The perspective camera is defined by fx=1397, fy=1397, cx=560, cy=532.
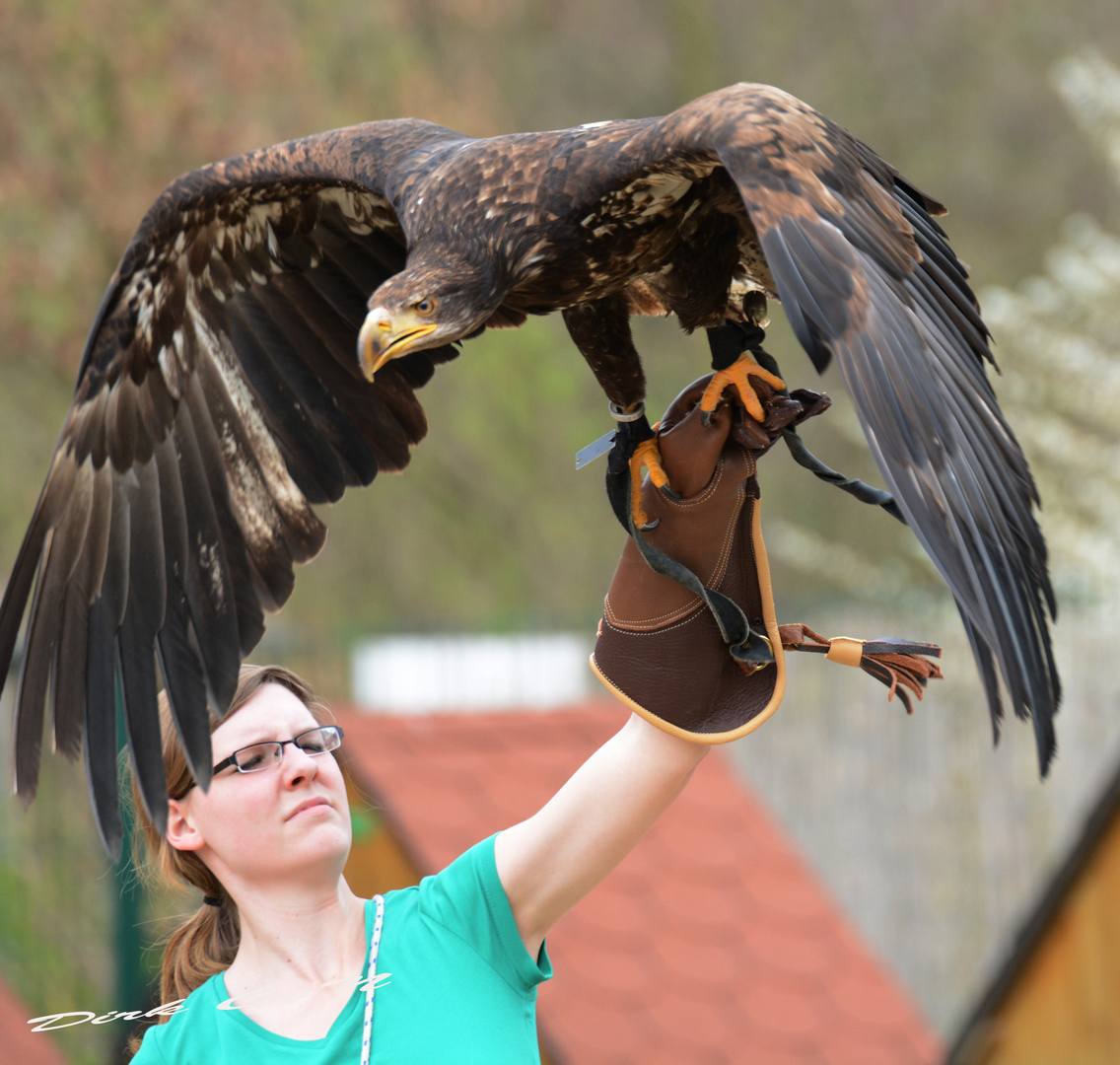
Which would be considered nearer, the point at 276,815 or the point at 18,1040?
the point at 276,815

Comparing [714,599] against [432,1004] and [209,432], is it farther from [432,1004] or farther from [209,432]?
[209,432]

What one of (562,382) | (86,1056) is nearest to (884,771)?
(86,1056)

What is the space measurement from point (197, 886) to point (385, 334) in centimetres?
86

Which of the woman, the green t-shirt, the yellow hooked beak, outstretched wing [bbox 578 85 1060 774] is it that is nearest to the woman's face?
the woman

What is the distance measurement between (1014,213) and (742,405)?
34.2 ft

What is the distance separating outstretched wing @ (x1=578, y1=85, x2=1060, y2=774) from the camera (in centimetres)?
157

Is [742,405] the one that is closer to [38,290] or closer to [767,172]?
[767,172]

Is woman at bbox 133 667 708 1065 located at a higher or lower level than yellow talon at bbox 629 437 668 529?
lower

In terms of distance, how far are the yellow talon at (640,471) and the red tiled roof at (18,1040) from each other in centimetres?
337

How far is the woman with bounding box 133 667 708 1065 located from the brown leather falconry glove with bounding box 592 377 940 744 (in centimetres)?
10

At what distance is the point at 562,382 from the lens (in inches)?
445

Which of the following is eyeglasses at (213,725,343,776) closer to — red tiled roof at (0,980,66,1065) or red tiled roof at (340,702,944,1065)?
red tiled roof at (340,702,944,1065)

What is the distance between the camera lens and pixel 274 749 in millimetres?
1932

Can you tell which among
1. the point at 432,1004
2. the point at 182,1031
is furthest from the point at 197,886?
the point at 432,1004
